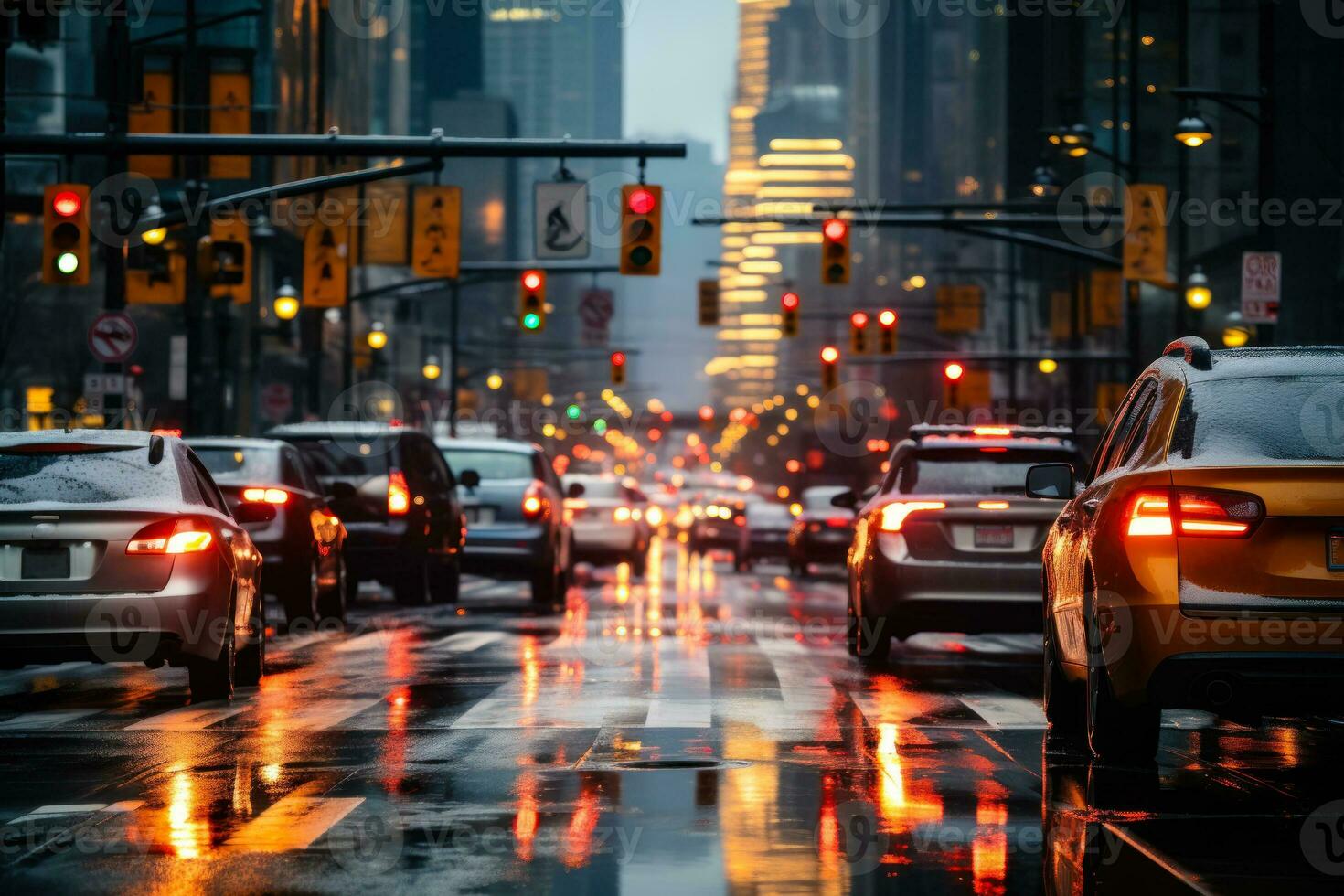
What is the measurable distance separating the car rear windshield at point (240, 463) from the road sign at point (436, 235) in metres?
14.5

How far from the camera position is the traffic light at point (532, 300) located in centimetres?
4481

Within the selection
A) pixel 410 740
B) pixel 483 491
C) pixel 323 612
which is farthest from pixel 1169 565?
pixel 483 491

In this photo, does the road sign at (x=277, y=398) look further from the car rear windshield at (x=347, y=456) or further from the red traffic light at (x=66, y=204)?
the car rear windshield at (x=347, y=456)

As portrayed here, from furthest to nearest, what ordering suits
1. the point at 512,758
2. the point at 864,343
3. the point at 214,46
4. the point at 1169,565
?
the point at 214,46
the point at 864,343
the point at 512,758
the point at 1169,565

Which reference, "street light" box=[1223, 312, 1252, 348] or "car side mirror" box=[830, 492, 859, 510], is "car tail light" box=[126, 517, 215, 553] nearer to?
"car side mirror" box=[830, 492, 859, 510]

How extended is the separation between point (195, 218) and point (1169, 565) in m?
20.4

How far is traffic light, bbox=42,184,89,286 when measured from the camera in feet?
85.3

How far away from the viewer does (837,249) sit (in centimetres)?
3375

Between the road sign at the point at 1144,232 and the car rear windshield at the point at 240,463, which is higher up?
the road sign at the point at 1144,232

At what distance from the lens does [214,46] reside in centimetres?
6281

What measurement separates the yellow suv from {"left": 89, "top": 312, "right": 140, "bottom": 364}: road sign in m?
19.4

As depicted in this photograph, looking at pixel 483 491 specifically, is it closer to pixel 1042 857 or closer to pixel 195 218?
pixel 195 218

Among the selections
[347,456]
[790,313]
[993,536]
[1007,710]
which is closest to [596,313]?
[790,313]

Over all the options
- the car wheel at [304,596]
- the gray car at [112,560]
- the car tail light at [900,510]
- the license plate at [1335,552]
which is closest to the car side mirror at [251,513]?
the gray car at [112,560]
